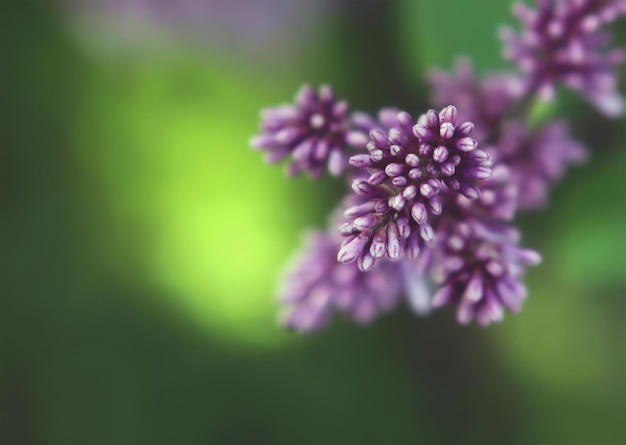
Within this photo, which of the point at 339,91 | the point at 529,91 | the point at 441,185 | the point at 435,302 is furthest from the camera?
the point at 339,91

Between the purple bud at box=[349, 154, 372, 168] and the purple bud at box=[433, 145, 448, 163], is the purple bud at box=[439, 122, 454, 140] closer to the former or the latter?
the purple bud at box=[433, 145, 448, 163]

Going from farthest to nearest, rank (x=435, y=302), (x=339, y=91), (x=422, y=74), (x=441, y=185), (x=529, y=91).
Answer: (x=339, y=91), (x=422, y=74), (x=529, y=91), (x=435, y=302), (x=441, y=185)

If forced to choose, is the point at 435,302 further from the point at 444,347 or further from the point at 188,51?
the point at 188,51

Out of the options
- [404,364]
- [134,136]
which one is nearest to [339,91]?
[134,136]

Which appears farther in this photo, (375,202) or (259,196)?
(259,196)

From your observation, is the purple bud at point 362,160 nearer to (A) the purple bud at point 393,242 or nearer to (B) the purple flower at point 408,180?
(B) the purple flower at point 408,180

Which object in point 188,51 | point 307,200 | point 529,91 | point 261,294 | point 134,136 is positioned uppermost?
point 188,51

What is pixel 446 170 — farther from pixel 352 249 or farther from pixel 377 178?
pixel 352 249
